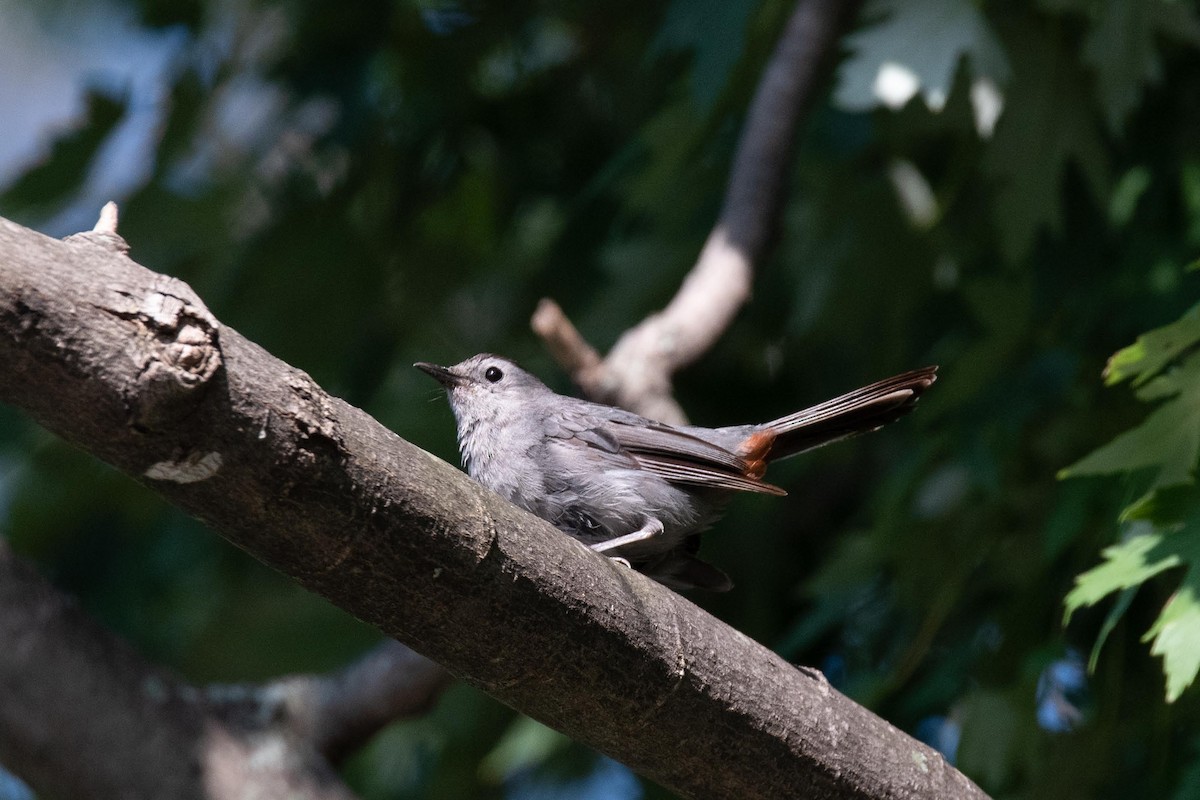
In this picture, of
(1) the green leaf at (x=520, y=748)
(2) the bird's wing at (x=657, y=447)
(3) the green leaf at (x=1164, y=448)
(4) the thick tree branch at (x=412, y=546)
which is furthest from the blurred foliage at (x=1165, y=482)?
(1) the green leaf at (x=520, y=748)

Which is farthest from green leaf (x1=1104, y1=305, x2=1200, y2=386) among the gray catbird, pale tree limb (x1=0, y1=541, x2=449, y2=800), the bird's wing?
pale tree limb (x1=0, y1=541, x2=449, y2=800)

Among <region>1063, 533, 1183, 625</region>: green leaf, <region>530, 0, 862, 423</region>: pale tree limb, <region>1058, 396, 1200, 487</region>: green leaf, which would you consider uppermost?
<region>530, 0, 862, 423</region>: pale tree limb

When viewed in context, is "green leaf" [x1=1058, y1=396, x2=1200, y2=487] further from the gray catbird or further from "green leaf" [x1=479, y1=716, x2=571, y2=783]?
"green leaf" [x1=479, y1=716, x2=571, y2=783]

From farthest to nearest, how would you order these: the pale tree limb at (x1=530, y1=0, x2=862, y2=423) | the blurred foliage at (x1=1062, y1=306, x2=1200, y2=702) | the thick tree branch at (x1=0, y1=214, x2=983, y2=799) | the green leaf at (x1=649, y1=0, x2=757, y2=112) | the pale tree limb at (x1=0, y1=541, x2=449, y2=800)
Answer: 1. the pale tree limb at (x1=530, y1=0, x2=862, y2=423)
2. the pale tree limb at (x1=0, y1=541, x2=449, y2=800)
3. the green leaf at (x1=649, y1=0, x2=757, y2=112)
4. the blurred foliage at (x1=1062, y1=306, x2=1200, y2=702)
5. the thick tree branch at (x1=0, y1=214, x2=983, y2=799)

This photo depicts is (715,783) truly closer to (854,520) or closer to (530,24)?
(854,520)

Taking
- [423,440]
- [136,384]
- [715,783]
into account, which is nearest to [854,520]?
[423,440]

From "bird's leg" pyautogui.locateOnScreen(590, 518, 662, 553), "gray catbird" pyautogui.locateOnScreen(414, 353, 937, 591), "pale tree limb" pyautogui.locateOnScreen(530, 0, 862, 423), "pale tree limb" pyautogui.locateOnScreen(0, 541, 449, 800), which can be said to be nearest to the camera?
"bird's leg" pyautogui.locateOnScreen(590, 518, 662, 553)

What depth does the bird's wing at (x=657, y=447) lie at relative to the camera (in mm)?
4027

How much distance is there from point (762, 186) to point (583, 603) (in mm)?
3080

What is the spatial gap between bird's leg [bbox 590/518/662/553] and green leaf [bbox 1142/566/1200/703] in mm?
1596

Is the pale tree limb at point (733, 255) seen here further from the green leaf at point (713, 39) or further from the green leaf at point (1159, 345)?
the green leaf at point (1159, 345)

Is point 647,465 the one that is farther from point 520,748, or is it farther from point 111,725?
point 111,725

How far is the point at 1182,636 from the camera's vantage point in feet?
9.07

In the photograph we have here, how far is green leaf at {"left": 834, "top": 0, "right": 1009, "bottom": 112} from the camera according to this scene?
163 inches
